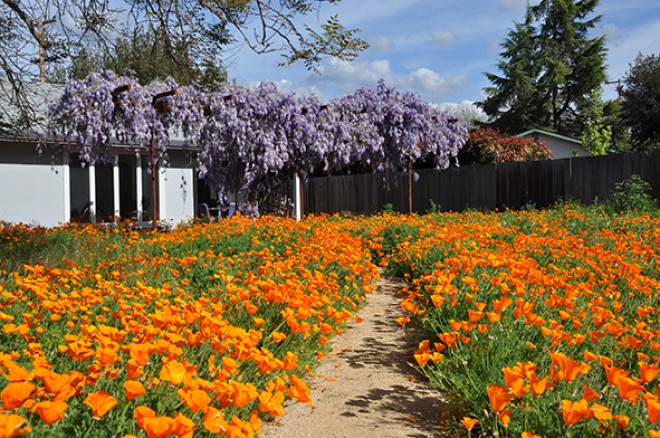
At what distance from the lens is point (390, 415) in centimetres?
296

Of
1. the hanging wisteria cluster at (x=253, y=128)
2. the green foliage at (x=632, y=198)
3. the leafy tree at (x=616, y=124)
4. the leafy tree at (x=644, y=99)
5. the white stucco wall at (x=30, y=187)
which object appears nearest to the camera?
the green foliage at (x=632, y=198)

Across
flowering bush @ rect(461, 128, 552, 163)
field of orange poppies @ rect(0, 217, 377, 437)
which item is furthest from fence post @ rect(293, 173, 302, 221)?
flowering bush @ rect(461, 128, 552, 163)

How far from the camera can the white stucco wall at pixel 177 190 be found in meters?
14.0

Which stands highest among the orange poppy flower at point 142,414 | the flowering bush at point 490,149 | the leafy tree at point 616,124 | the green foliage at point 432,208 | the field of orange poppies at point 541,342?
the leafy tree at point 616,124

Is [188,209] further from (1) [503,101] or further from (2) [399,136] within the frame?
(1) [503,101]

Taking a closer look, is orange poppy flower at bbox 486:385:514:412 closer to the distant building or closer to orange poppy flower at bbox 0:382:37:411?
orange poppy flower at bbox 0:382:37:411

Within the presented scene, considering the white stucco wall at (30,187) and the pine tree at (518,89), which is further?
the pine tree at (518,89)

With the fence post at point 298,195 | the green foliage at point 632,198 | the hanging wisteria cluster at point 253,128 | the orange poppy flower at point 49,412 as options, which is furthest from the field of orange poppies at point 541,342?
the fence post at point 298,195

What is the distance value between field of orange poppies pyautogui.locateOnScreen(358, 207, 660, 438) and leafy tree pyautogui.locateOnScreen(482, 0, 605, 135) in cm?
3120

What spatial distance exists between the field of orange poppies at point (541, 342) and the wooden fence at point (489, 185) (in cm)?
743

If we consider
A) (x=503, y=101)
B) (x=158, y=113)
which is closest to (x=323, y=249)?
(x=158, y=113)

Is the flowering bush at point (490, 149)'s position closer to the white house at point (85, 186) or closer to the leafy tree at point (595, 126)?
the leafy tree at point (595, 126)

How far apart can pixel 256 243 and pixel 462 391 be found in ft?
13.5

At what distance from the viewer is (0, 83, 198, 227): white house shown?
12344 millimetres
